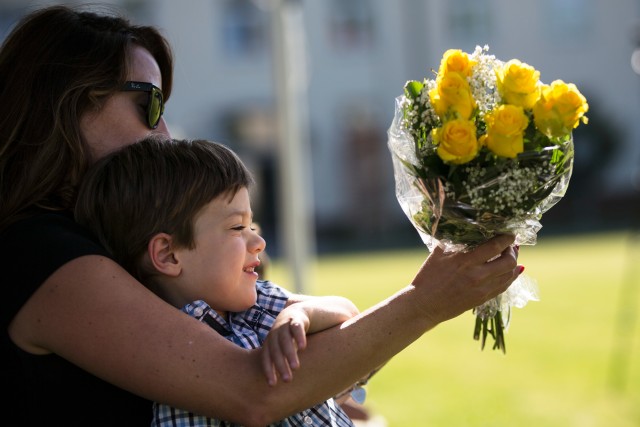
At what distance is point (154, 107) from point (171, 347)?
0.80 metres

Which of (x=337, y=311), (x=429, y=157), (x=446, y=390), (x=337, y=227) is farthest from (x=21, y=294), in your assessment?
(x=337, y=227)

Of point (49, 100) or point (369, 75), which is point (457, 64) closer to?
point (49, 100)

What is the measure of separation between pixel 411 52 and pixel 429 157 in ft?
88.3

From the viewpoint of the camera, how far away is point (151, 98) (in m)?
2.57

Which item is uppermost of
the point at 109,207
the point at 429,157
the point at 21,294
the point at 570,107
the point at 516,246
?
the point at 570,107

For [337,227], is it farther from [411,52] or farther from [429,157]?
[429,157]

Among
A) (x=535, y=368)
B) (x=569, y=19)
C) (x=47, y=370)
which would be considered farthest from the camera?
(x=569, y=19)

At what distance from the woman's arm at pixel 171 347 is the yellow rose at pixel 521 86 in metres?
0.49

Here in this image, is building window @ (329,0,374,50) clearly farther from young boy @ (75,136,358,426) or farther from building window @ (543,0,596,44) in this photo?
young boy @ (75,136,358,426)

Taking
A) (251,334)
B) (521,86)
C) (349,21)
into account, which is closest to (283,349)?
(251,334)

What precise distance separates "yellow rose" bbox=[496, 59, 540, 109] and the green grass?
4.43 metres

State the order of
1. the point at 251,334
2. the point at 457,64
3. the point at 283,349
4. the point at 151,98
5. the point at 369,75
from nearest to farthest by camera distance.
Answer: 1. the point at 283,349
2. the point at 457,64
3. the point at 251,334
4. the point at 151,98
5. the point at 369,75

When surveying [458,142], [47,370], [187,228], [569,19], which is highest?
[569,19]

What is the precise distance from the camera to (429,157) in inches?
87.1
